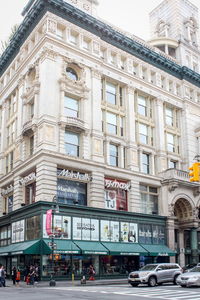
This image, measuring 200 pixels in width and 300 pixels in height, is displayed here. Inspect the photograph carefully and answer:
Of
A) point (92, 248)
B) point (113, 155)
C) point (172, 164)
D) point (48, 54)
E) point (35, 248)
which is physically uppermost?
point (48, 54)

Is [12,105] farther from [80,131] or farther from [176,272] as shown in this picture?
[176,272]

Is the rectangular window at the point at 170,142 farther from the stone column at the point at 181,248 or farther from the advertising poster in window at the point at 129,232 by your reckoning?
the advertising poster in window at the point at 129,232

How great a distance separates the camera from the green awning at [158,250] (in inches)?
1634

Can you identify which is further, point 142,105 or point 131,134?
point 142,105

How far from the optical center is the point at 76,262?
120ft

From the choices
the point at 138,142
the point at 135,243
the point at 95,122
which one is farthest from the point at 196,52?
the point at 135,243

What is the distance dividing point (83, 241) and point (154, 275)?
34.6 ft

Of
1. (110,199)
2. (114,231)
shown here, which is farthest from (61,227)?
(110,199)

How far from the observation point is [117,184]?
42312mm

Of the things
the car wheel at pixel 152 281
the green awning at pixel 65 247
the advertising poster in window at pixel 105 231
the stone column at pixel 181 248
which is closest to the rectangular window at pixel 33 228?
the green awning at pixel 65 247

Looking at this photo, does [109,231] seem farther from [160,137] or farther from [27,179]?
[160,137]

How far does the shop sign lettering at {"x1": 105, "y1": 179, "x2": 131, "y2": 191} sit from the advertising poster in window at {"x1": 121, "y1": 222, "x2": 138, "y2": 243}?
4.07 meters

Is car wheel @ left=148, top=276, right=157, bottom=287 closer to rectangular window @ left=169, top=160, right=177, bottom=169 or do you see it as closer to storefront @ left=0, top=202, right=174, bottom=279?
storefront @ left=0, top=202, right=174, bottom=279

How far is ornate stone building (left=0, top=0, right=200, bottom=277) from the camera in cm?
3722
